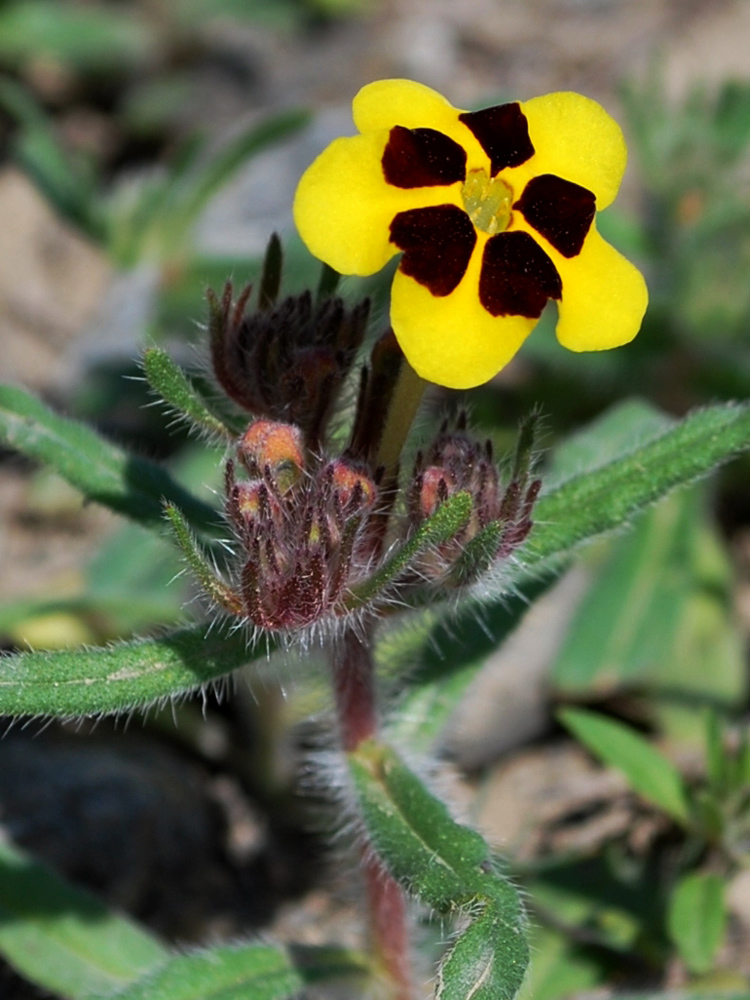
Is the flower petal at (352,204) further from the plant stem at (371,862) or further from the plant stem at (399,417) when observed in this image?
the plant stem at (371,862)

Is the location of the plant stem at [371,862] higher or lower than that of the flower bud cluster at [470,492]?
lower

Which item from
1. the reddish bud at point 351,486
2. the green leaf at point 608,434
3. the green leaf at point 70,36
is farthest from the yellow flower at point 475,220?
the green leaf at point 70,36

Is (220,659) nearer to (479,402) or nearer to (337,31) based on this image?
(479,402)

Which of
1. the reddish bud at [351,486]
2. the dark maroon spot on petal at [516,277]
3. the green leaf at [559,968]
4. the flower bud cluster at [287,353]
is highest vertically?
the dark maroon spot on petal at [516,277]

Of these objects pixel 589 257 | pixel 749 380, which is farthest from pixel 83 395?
pixel 589 257

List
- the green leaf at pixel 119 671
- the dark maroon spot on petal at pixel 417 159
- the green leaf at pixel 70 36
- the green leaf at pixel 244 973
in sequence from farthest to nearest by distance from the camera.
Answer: the green leaf at pixel 70 36 < the green leaf at pixel 244 973 < the green leaf at pixel 119 671 < the dark maroon spot on petal at pixel 417 159

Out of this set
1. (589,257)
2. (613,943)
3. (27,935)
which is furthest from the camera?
(613,943)
